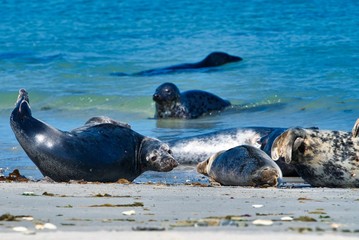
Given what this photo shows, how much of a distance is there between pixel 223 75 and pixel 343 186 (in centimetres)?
992

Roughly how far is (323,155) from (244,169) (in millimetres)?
486

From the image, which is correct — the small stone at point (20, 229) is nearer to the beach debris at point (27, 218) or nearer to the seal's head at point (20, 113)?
the beach debris at point (27, 218)

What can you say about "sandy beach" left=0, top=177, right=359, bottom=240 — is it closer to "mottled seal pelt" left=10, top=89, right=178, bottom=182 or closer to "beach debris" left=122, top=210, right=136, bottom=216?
"beach debris" left=122, top=210, right=136, bottom=216

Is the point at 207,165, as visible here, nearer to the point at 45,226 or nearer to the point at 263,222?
the point at 263,222

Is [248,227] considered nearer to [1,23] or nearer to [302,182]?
[302,182]

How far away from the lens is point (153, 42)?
20.4m

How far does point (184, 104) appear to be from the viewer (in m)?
12.9

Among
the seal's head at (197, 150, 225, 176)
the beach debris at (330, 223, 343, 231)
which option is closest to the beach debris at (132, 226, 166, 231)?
the beach debris at (330, 223, 343, 231)

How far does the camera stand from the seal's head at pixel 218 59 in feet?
55.5

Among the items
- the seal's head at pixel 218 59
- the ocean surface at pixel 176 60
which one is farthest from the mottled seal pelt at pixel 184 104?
the seal's head at pixel 218 59

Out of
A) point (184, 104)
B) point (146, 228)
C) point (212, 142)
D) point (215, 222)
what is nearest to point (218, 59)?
point (184, 104)

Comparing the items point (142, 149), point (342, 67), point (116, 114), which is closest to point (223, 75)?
point (342, 67)

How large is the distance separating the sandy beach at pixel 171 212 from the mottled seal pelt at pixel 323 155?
62 cm

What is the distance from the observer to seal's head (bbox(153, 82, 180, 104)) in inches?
499
